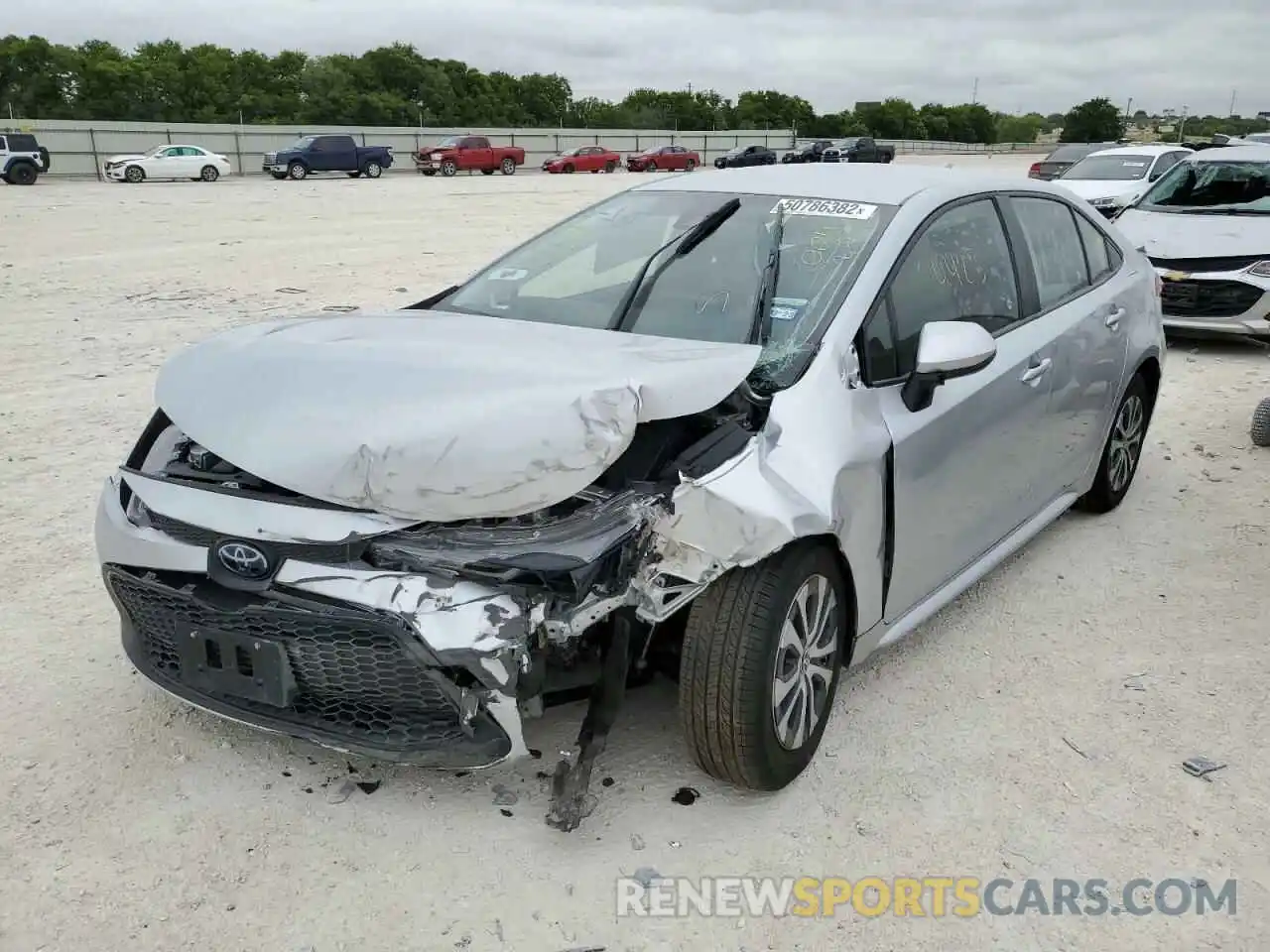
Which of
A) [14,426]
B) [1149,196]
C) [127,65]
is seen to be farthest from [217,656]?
[127,65]

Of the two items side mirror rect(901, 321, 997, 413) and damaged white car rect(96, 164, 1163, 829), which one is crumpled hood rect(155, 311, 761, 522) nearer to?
damaged white car rect(96, 164, 1163, 829)

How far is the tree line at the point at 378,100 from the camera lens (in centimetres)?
6081

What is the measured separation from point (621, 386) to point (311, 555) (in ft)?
2.87

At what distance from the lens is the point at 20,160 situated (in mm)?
28938

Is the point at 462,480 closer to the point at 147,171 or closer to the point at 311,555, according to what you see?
the point at 311,555

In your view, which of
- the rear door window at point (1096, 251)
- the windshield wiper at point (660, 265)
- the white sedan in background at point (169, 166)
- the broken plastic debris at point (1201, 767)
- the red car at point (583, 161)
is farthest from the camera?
the red car at point (583, 161)

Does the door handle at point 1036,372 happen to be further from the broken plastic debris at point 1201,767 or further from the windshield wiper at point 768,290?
the broken plastic debris at point 1201,767

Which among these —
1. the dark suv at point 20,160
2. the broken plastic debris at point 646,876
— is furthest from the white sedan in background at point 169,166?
the broken plastic debris at point 646,876

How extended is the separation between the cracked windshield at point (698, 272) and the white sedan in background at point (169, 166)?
32.1 metres

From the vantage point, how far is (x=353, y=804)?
285 centimetres

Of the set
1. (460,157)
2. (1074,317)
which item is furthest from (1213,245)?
(460,157)

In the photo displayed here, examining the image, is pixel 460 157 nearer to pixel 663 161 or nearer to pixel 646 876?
pixel 663 161

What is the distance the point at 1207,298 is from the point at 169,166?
31256 mm

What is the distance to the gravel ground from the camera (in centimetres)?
246
